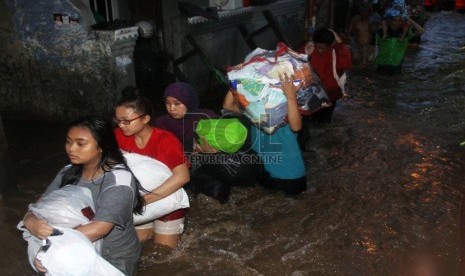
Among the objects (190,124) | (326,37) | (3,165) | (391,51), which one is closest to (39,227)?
(190,124)

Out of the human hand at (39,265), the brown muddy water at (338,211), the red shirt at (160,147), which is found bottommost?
the brown muddy water at (338,211)

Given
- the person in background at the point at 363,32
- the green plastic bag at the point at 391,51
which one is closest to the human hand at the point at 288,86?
the green plastic bag at the point at 391,51

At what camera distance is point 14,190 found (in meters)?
4.75

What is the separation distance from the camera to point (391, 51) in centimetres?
981

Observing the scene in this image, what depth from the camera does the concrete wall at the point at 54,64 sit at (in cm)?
622

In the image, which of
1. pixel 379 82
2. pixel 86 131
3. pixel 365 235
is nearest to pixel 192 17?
pixel 379 82

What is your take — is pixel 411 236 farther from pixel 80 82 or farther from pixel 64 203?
pixel 80 82

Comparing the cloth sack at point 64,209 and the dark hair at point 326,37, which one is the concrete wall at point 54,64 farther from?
the cloth sack at point 64,209

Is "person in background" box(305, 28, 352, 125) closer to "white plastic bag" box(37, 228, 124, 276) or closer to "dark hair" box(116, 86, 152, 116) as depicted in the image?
"dark hair" box(116, 86, 152, 116)

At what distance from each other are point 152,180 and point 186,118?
106 centimetres

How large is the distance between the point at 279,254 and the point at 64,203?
2.09 meters

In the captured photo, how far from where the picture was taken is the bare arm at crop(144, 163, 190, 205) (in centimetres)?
318

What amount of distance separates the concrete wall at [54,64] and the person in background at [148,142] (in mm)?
3048

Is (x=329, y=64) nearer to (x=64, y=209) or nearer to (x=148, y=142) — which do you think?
(x=148, y=142)
